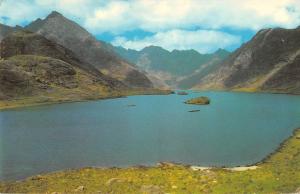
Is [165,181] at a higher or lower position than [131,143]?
higher

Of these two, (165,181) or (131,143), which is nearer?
(165,181)

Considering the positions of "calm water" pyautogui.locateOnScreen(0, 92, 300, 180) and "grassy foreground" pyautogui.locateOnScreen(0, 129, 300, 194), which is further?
"calm water" pyautogui.locateOnScreen(0, 92, 300, 180)

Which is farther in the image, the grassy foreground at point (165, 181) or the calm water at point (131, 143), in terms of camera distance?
the calm water at point (131, 143)

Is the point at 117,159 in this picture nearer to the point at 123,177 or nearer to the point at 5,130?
the point at 123,177

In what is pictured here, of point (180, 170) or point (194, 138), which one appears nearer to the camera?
point (180, 170)

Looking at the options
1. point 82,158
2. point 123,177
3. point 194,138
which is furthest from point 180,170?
point 194,138

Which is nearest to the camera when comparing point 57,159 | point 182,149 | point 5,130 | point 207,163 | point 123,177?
point 123,177

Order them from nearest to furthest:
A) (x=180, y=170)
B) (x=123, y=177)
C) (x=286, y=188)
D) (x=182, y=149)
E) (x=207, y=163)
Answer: (x=286, y=188) < (x=123, y=177) < (x=180, y=170) < (x=207, y=163) < (x=182, y=149)
